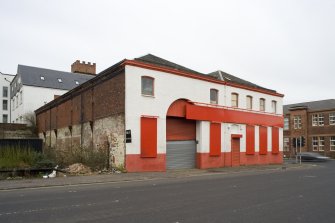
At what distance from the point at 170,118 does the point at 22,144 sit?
10168mm

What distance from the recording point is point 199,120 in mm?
26656

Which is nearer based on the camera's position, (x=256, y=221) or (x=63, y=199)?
(x=256, y=221)

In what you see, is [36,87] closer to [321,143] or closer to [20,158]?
[20,158]

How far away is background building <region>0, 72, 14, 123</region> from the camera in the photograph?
70.8m

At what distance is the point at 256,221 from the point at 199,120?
62.7 ft

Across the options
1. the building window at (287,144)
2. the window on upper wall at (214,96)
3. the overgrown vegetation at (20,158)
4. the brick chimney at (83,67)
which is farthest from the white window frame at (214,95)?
A: the brick chimney at (83,67)

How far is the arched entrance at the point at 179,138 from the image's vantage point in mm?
25078

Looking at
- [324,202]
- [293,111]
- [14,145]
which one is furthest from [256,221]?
[293,111]

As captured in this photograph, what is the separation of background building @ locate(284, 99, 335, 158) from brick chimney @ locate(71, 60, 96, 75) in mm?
37227

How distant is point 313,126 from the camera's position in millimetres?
57438

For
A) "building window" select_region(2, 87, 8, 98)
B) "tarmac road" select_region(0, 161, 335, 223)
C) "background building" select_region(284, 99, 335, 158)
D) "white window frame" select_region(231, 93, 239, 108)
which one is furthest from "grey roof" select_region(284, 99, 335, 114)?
"building window" select_region(2, 87, 8, 98)

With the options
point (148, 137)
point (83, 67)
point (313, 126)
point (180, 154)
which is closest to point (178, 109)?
point (180, 154)

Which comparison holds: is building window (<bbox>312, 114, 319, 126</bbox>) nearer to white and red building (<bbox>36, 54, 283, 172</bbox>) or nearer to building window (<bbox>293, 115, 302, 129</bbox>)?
building window (<bbox>293, 115, 302, 129</bbox>)

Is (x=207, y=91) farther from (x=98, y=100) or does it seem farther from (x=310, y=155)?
(x=310, y=155)
